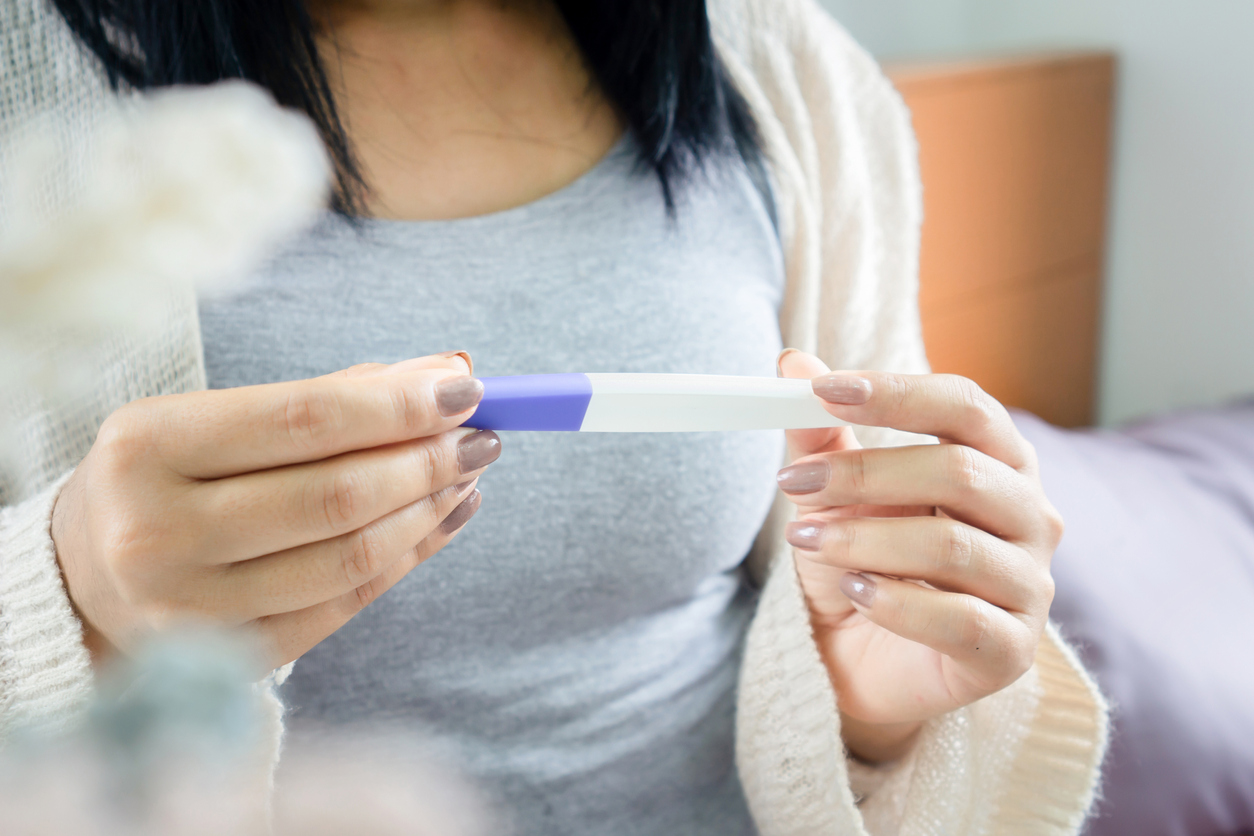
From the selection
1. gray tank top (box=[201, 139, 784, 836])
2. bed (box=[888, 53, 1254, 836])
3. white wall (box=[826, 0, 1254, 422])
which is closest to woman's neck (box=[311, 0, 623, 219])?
gray tank top (box=[201, 139, 784, 836])

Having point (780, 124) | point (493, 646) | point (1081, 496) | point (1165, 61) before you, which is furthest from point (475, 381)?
point (1165, 61)

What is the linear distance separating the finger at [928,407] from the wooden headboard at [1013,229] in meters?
0.38

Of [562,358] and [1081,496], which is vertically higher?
[562,358]

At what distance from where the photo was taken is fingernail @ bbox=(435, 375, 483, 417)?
0.74ft

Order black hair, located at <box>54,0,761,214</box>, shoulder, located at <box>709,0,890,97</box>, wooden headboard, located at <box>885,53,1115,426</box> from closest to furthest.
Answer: black hair, located at <box>54,0,761,214</box> → shoulder, located at <box>709,0,890,97</box> → wooden headboard, located at <box>885,53,1115,426</box>

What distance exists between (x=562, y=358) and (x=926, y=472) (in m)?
0.18

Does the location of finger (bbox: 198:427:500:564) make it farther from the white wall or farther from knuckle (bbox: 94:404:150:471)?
the white wall

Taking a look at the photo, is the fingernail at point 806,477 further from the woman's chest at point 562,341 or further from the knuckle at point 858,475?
the woman's chest at point 562,341

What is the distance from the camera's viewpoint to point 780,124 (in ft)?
1.60

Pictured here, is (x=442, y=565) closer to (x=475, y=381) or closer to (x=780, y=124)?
(x=475, y=381)

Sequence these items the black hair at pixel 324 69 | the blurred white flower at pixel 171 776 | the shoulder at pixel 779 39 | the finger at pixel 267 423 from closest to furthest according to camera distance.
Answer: the blurred white flower at pixel 171 776
the finger at pixel 267 423
the black hair at pixel 324 69
the shoulder at pixel 779 39

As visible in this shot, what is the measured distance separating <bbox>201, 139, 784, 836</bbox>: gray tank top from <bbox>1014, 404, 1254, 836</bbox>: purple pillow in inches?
12.4

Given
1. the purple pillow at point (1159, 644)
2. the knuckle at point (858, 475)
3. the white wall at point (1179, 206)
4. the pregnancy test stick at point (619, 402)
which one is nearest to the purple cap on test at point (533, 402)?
the pregnancy test stick at point (619, 402)

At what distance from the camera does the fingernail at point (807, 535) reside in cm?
29
